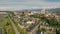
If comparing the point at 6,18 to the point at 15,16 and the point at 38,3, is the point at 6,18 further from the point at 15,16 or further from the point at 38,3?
the point at 38,3

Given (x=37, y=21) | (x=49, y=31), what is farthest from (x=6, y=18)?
(x=49, y=31)

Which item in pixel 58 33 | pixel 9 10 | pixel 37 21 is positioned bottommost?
pixel 58 33

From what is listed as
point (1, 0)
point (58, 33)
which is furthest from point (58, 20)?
point (1, 0)

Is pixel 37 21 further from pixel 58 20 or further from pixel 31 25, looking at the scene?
pixel 58 20

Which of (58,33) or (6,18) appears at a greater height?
(6,18)

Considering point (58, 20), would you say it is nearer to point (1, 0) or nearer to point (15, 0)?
point (15, 0)

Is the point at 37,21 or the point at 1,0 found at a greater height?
the point at 1,0

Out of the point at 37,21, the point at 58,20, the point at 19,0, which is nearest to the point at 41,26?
the point at 37,21
